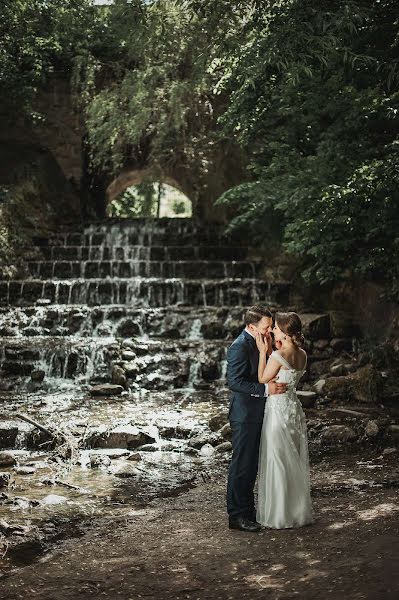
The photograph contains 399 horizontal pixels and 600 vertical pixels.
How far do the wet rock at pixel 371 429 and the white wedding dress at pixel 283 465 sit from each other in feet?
10.5

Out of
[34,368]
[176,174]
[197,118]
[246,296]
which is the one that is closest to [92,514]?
[34,368]

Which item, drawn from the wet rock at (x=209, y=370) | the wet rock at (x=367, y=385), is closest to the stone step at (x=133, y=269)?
the wet rock at (x=209, y=370)

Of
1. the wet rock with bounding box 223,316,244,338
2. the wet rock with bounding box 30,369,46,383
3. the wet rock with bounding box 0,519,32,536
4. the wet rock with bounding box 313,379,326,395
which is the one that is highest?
the wet rock with bounding box 223,316,244,338

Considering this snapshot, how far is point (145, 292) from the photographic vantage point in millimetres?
15625

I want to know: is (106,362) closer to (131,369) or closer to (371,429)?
(131,369)

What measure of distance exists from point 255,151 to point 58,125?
9.45m

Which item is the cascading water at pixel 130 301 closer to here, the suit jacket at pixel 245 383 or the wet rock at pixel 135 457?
the wet rock at pixel 135 457

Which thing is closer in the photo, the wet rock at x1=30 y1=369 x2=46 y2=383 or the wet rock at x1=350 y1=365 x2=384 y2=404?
the wet rock at x1=350 y1=365 x2=384 y2=404

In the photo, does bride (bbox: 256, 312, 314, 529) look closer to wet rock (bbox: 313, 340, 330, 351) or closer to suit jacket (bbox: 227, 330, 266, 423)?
suit jacket (bbox: 227, 330, 266, 423)

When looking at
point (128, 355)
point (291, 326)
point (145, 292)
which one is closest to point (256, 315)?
point (291, 326)

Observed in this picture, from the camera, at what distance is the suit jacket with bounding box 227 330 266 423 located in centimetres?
437

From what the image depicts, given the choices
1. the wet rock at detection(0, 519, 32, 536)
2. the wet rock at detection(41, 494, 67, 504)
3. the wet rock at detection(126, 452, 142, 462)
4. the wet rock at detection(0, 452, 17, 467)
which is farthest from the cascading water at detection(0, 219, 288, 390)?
the wet rock at detection(0, 519, 32, 536)

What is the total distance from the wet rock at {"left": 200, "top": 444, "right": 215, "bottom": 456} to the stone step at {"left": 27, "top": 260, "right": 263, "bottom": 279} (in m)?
10.2

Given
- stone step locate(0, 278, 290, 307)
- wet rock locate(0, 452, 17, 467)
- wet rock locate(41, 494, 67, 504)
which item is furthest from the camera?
stone step locate(0, 278, 290, 307)
